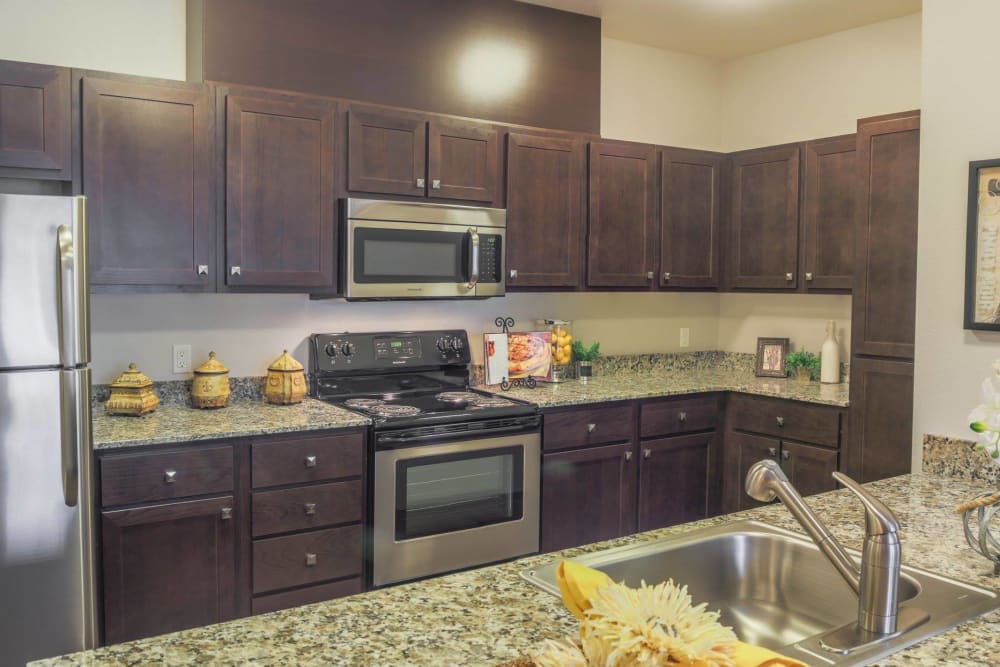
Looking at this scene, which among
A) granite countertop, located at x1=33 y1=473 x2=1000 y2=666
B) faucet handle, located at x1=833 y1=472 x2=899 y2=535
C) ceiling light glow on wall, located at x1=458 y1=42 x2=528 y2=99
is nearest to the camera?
granite countertop, located at x1=33 y1=473 x2=1000 y2=666

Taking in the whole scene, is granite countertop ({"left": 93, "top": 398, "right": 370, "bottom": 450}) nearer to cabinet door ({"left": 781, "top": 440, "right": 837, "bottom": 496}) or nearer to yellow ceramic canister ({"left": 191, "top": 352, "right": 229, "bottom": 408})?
yellow ceramic canister ({"left": 191, "top": 352, "right": 229, "bottom": 408})

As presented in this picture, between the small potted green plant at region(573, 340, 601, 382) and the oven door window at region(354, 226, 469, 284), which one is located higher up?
the oven door window at region(354, 226, 469, 284)

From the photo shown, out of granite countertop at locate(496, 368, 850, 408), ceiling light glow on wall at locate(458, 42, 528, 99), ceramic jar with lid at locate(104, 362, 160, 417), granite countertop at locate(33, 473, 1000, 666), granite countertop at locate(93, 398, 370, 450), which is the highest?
ceiling light glow on wall at locate(458, 42, 528, 99)

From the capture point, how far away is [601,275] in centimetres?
405

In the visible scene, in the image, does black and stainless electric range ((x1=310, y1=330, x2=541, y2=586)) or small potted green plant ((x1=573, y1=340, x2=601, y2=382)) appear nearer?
black and stainless electric range ((x1=310, y1=330, x2=541, y2=586))

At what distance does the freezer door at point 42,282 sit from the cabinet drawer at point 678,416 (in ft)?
8.09

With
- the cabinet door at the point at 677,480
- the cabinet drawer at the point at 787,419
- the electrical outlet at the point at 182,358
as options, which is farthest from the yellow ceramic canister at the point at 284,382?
the cabinet drawer at the point at 787,419

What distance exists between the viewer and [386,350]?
3.73m

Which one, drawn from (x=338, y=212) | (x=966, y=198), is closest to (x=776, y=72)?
(x=966, y=198)

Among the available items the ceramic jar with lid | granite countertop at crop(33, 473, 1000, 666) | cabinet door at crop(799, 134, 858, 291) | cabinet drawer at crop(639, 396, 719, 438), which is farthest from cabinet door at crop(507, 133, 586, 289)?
granite countertop at crop(33, 473, 1000, 666)

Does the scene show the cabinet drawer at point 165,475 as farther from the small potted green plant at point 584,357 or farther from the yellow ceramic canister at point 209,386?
the small potted green plant at point 584,357

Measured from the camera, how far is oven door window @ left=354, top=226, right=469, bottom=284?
3.33m

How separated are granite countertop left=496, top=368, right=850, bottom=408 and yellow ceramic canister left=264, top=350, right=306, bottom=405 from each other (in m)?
0.96

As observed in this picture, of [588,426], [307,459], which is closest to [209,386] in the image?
[307,459]
